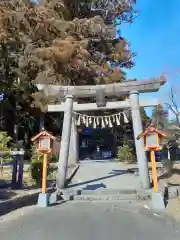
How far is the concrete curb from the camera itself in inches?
311

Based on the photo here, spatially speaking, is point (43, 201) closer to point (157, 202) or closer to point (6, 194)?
point (6, 194)

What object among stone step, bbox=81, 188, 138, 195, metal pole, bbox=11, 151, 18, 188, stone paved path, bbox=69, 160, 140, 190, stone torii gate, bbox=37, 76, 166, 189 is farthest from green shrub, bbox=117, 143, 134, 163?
metal pole, bbox=11, 151, 18, 188

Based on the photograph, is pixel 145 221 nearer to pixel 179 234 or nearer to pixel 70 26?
pixel 179 234

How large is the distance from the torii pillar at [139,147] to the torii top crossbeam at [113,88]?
285 mm

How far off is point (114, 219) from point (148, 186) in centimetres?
374

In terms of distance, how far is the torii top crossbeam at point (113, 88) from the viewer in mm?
10625

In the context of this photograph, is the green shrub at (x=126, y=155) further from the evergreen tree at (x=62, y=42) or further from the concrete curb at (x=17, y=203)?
the concrete curb at (x=17, y=203)

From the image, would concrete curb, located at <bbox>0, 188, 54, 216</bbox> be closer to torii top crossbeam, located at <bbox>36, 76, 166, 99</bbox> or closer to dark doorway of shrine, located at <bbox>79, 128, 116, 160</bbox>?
torii top crossbeam, located at <bbox>36, 76, 166, 99</bbox>

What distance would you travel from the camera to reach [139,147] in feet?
33.8

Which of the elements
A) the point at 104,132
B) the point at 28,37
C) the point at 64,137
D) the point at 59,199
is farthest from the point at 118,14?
the point at 59,199

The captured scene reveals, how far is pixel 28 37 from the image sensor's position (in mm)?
19203

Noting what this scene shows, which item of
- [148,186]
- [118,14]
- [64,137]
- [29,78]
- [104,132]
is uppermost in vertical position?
[118,14]

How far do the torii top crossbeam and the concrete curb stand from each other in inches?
167

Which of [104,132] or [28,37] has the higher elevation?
[28,37]
